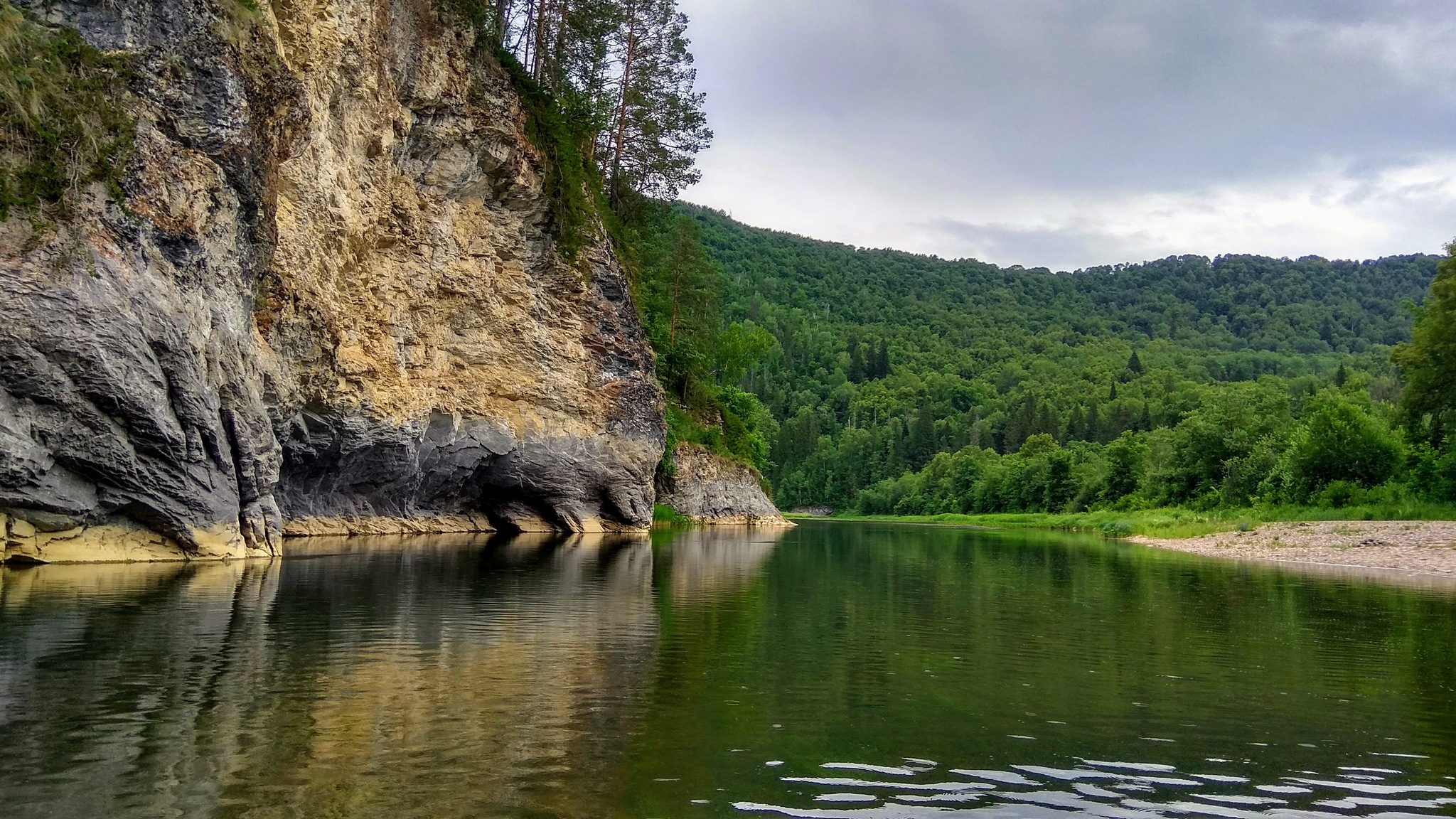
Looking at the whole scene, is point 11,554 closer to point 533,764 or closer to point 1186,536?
point 533,764

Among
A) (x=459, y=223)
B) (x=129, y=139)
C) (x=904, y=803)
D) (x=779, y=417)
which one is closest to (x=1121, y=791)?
(x=904, y=803)

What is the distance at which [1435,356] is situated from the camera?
42.5 metres

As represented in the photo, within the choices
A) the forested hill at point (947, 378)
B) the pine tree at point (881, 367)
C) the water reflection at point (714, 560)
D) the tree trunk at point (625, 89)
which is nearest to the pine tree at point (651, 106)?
the tree trunk at point (625, 89)

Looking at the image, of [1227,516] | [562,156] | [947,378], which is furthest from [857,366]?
[562,156]

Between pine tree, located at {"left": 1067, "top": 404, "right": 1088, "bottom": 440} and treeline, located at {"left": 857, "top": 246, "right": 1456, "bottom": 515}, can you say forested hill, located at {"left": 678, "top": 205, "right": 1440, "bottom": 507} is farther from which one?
treeline, located at {"left": 857, "top": 246, "right": 1456, "bottom": 515}

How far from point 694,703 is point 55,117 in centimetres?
1819

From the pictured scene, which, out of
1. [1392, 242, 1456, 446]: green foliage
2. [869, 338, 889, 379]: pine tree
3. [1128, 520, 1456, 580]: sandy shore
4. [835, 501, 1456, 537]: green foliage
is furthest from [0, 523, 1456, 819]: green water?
[869, 338, 889, 379]: pine tree

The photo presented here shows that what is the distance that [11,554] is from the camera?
18.8 meters

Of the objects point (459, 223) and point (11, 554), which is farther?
point (459, 223)

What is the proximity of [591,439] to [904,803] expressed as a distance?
37.2m

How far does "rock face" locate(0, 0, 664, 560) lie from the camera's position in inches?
749

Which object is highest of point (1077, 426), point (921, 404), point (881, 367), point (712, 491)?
point (881, 367)

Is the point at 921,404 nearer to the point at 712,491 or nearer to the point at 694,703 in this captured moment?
the point at 712,491

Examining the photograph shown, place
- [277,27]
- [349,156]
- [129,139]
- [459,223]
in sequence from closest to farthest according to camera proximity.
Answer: [129,139] < [277,27] < [349,156] < [459,223]
